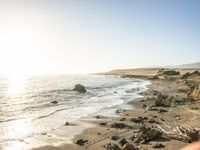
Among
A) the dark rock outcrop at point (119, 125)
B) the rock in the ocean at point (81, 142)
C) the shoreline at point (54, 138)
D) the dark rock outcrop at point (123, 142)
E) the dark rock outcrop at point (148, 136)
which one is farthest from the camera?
the dark rock outcrop at point (119, 125)

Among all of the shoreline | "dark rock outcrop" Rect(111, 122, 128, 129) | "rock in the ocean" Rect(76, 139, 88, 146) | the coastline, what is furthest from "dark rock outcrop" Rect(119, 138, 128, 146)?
"dark rock outcrop" Rect(111, 122, 128, 129)

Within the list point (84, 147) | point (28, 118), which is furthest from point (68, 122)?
point (84, 147)

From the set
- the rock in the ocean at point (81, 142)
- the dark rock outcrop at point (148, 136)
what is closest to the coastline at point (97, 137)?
the rock in the ocean at point (81, 142)

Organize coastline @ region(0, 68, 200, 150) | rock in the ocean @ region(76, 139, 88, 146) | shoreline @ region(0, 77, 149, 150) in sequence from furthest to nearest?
rock in the ocean @ region(76, 139, 88, 146)
shoreline @ region(0, 77, 149, 150)
coastline @ region(0, 68, 200, 150)

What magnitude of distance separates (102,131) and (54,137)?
3.14 meters

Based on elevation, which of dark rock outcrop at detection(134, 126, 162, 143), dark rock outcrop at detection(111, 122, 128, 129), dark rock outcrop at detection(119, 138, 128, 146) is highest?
dark rock outcrop at detection(134, 126, 162, 143)

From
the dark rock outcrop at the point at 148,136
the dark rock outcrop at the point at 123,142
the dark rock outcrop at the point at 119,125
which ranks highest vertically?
the dark rock outcrop at the point at 148,136

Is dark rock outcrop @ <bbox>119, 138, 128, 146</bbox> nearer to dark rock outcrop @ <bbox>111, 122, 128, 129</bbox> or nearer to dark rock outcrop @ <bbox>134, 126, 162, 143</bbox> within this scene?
dark rock outcrop @ <bbox>134, 126, 162, 143</bbox>

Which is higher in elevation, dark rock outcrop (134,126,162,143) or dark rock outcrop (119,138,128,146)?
dark rock outcrop (134,126,162,143)

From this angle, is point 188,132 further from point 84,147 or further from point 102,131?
point 102,131

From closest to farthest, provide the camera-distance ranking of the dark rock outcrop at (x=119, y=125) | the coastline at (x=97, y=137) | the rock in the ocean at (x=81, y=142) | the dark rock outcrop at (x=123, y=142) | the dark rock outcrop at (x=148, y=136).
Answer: the coastline at (x=97, y=137) → the dark rock outcrop at (x=148, y=136) → the dark rock outcrop at (x=123, y=142) → the rock in the ocean at (x=81, y=142) → the dark rock outcrop at (x=119, y=125)

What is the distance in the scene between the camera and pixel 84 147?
1638cm

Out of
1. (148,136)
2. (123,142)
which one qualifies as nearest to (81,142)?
(123,142)

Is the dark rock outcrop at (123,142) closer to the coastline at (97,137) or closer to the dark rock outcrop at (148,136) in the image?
the coastline at (97,137)
